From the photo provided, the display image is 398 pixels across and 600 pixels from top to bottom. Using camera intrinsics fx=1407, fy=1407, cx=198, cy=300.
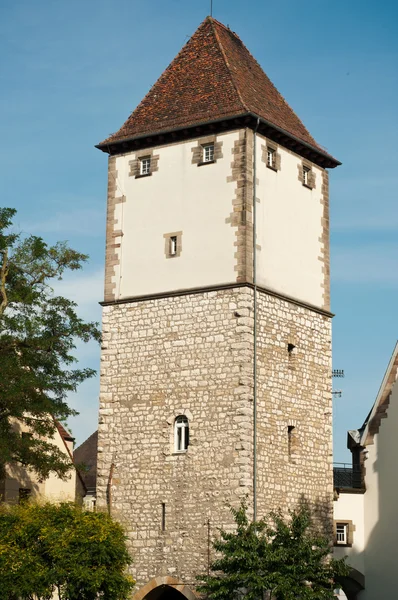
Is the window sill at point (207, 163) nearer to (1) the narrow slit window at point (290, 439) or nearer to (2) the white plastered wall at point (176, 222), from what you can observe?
(2) the white plastered wall at point (176, 222)

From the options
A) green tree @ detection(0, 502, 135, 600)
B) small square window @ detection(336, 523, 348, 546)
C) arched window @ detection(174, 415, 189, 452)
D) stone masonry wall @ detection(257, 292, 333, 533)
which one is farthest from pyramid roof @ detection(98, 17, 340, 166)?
green tree @ detection(0, 502, 135, 600)

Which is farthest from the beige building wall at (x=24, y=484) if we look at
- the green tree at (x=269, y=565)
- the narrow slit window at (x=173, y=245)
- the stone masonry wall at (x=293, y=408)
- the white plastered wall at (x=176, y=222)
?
the green tree at (x=269, y=565)

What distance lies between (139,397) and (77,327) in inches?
92.6

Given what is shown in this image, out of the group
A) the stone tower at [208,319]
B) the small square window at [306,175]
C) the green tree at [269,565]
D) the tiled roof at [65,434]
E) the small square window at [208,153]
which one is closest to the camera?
the green tree at [269,565]

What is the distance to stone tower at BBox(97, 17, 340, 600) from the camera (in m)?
33.5

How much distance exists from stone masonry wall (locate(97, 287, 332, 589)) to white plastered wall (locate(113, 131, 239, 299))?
623 mm

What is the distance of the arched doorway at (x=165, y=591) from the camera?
33.2m

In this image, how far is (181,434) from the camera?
112ft

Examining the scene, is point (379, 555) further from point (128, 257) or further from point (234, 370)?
point (128, 257)


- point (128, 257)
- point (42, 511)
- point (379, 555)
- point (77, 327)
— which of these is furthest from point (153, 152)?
point (379, 555)

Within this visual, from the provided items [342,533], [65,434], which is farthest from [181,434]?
[65,434]

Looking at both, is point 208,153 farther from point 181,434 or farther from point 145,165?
point 181,434

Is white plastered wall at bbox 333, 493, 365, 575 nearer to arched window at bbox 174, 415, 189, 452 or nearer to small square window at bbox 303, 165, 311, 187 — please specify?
arched window at bbox 174, 415, 189, 452

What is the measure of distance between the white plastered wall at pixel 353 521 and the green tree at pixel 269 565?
221 inches
